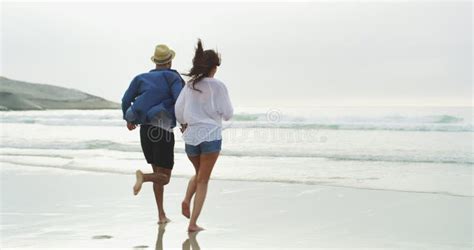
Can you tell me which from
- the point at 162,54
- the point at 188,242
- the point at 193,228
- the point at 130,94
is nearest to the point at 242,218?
the point at 193,228

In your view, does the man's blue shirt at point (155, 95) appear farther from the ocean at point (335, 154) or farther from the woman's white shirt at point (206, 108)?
the ocean at point (335, 154)

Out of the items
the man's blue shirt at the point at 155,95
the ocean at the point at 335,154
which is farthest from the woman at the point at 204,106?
the ocean at the point at 335,154

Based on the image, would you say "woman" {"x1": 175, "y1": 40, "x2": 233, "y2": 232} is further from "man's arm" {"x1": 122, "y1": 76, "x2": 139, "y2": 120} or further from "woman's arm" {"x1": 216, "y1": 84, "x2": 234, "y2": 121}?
"man's arm" {"x1": 122, "y1": 76, "x2": 139, "y2": 120}

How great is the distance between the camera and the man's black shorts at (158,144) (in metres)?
5.02

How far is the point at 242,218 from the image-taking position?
5422mm

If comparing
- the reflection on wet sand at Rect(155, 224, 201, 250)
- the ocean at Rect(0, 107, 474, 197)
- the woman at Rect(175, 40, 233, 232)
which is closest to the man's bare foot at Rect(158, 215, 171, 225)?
the reflection on wet sand at Rect(155, 224, 201, 250)

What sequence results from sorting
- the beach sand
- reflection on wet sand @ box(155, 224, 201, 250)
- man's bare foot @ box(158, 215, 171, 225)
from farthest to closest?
man's bare foot @ box(158, 215, 171, 225), the beach sand, reflection on wet sand @ box(155, 224, 201, 250)

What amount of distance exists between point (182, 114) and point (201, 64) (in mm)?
456

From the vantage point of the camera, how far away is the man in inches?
194

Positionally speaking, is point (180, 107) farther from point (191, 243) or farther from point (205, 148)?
point (191, 243)

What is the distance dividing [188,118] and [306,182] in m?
3.76

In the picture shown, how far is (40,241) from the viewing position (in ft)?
14.5

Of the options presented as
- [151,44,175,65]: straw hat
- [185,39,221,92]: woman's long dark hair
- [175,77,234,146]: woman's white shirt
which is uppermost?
[151,44,175,65]: straw hat

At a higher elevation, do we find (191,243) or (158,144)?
(158,144)
